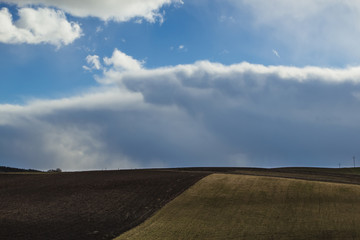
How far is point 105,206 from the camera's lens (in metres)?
46.2

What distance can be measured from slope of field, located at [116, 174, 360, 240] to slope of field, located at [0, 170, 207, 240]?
3.01 metres

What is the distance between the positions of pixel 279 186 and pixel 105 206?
22.1 m

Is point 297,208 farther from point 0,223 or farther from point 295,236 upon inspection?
point 0,223

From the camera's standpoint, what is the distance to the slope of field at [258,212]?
34.4 meters

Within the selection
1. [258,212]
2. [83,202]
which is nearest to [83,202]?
[83,202]

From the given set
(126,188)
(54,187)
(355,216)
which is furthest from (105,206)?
(355,216)

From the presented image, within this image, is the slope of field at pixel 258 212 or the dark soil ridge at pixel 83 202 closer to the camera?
the slope of field at pixel 258 212

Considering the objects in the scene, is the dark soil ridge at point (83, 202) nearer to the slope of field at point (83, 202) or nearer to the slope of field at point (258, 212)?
the slope of field at point (83, 202)

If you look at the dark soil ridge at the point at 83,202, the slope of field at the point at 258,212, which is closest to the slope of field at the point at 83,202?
the dark soil ridge at the point at 83,202

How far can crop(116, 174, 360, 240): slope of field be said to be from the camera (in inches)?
1353

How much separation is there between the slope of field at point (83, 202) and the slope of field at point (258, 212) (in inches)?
118

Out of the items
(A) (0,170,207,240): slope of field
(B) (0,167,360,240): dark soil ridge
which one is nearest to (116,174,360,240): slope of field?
(B) (0,167,360,240): dark soil ridge

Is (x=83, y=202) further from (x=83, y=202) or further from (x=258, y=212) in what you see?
(x=258, y=212)

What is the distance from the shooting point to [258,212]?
40.7m
